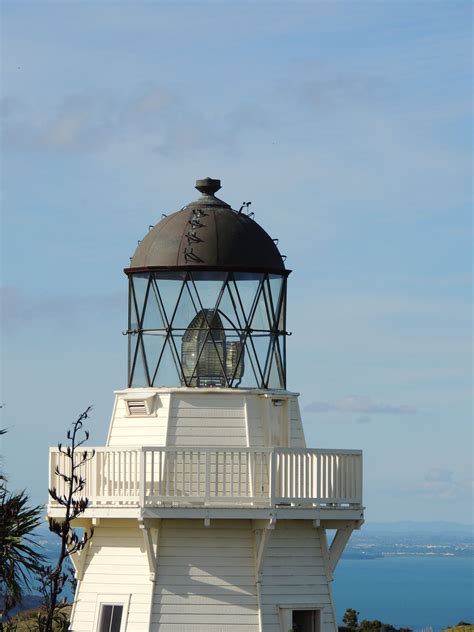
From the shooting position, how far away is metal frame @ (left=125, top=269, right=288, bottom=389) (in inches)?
1198

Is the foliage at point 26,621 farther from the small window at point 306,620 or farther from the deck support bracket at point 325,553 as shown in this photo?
the deck support bracket at point 325,553

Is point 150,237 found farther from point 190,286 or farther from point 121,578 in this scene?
point 121,578

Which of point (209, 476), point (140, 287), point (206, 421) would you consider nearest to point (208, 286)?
point (140, 287)

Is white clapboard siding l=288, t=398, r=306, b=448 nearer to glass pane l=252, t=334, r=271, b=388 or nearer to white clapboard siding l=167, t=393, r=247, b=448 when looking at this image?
glass pane l=252, t=334, r=271, b=388

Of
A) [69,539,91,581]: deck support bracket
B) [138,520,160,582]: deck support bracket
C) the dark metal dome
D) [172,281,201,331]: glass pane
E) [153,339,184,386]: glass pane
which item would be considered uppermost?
the dark metal dome

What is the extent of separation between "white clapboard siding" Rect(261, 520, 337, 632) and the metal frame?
2459 millimetres

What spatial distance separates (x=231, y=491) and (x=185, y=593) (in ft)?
5.95

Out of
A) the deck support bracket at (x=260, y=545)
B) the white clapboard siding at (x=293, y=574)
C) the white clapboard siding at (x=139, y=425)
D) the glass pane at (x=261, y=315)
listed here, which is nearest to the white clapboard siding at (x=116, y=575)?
the white clapboard siding at (x=139, y=425)

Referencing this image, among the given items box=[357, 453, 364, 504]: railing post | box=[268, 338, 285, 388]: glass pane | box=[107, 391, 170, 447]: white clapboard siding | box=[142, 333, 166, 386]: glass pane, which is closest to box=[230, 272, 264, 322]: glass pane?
box=[268, 338, 285, 388]: glass pane

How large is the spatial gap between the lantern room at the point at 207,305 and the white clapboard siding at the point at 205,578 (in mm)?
2416

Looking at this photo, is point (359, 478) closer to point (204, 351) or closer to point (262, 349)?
point (262, 349)

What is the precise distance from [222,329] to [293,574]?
411cm

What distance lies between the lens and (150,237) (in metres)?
31.0

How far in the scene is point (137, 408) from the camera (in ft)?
99.9
